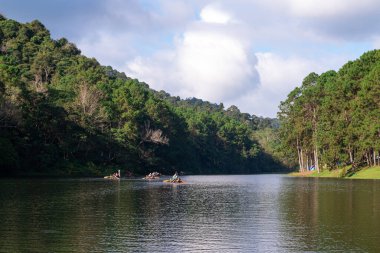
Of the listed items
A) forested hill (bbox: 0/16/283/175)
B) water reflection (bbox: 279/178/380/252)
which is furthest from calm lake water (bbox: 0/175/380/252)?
forested hill (bbox: 0/16/283/175)

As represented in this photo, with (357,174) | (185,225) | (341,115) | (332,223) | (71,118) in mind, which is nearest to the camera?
(185,225)

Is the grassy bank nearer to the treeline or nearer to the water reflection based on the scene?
the treeline

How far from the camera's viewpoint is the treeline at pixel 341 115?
98125 mm

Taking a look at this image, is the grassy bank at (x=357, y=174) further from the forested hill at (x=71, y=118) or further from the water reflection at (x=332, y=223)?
the forested hill at (x=71, y=118)

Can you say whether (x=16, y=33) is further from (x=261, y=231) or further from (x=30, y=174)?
(x=261, y=231)

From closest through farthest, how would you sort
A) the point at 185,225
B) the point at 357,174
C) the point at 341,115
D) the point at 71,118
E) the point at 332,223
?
1. the point at 185,225
2. the point at 332,223
3. the point at 357,174
4. the point at 341,115
5. the point at 71,118

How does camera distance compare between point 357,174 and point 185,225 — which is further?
point 357,174

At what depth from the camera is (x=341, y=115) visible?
111m

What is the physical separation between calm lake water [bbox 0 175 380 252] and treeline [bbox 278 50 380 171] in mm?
51023

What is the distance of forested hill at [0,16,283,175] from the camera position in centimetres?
10125

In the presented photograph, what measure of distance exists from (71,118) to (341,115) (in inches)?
2274

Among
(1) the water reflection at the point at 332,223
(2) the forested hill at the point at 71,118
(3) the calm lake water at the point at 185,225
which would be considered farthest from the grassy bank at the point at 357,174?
(3) the calm lake water at the point at 185,225

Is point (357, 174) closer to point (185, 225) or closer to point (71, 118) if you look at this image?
point (71, 118)

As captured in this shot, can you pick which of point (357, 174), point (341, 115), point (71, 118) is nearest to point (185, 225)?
point (357, 174)
